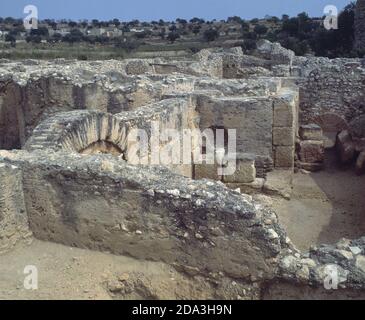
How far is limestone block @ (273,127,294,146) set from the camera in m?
10.2

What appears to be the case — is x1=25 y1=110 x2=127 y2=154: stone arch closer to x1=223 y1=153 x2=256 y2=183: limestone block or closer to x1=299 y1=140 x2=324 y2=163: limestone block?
x1=223 y1=153 x2=256 y2=183: limestone block

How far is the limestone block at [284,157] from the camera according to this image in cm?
1042

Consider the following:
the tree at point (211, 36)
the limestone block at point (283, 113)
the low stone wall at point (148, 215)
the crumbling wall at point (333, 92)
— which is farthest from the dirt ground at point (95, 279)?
the tree at point (211, 36)

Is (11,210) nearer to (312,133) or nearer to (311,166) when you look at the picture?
(311,166)

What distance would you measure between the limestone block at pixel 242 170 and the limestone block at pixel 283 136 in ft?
3.33

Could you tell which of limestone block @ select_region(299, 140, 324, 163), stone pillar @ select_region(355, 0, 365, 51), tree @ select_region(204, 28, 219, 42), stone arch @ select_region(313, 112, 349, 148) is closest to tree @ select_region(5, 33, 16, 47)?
tree @ select_region(204, 28, 219, 42)

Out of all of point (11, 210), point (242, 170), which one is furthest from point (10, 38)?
point (11, 210)

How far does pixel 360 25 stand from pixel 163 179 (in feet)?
80.7

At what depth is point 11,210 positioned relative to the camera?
5.42 meters

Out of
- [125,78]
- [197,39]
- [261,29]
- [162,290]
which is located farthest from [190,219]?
[197,39]

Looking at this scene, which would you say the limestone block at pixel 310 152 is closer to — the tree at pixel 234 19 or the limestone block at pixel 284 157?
the limestone block at pixel 284 157

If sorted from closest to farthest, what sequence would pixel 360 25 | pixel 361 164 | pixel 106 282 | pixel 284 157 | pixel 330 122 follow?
pixel 106 282, pixel 284 157, pixel 361 164, pixel 330 122, pixel 360 25

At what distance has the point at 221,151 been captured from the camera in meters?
9.70
